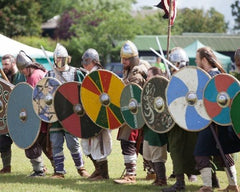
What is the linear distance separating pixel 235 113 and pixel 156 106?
98 centimetres

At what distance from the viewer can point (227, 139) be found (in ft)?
20.9

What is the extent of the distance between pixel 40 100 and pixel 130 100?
4.20 feet

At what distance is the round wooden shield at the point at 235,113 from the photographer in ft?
19.0

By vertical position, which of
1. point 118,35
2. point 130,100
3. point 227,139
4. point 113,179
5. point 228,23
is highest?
A: point 228,23

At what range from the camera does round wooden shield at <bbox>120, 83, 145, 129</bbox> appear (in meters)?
6.76

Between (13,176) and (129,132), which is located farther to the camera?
(13,176)

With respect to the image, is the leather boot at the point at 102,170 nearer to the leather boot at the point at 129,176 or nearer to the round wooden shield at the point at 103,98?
the leather boot at the point at 129,176

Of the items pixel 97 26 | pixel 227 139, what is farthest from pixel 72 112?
pixel 97 26

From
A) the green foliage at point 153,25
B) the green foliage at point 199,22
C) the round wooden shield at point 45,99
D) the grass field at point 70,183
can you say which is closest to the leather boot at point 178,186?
the grass field at point 70,183

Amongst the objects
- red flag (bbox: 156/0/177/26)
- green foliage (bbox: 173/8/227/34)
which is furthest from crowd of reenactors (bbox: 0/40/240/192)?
green foliage (bbox: 173/8/227/34)

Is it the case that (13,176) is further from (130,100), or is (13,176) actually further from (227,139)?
(227,139)

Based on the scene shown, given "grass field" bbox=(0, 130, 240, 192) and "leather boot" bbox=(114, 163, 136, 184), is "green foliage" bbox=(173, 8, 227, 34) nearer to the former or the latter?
"grass field" bbox=(0, 130, 240, 192)

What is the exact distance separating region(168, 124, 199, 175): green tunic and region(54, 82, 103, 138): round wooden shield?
1.08m

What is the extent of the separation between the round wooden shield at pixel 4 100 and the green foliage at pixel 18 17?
30.4 metres
